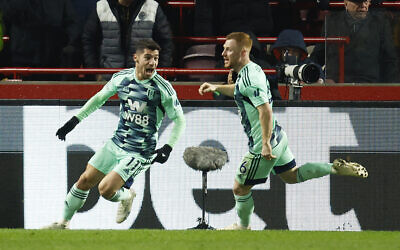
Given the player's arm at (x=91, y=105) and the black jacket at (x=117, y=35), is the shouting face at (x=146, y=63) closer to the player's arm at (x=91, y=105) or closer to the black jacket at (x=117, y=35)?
the player's arm at (x=91, y=105)

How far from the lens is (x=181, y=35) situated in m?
11.7

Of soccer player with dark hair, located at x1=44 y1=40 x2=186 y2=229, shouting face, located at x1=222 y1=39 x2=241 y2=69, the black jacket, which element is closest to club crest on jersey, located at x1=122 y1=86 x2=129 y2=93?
soccer player with dark hair, located at x1=44 y1=40 x2=186 y2=229

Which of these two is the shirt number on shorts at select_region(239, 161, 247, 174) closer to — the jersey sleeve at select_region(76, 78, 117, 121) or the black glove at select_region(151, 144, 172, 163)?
the black glove at select_region(151, 144, 172, 163)

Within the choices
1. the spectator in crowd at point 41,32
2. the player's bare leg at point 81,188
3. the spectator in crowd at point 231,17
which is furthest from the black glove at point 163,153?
the spectator in crowd at point 231,17

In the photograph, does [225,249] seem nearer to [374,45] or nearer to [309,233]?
[309,233]

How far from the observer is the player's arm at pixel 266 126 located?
334 inches

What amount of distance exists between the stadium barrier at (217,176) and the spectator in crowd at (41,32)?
142 centimetres

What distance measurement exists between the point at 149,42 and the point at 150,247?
92.2 inches

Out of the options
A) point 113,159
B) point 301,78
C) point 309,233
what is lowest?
point 309,233

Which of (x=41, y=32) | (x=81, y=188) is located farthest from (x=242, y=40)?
(x=41, y=32)

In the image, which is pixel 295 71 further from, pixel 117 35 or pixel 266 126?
pixel 117 35

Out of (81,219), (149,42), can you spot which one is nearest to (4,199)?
(81,219)

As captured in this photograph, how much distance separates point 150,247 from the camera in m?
7.57

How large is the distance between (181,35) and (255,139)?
340 centimetres
